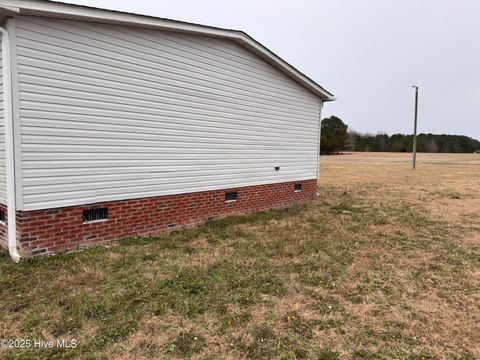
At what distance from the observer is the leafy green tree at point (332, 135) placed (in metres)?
65.6

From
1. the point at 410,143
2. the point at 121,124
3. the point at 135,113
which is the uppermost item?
the point at 410,143

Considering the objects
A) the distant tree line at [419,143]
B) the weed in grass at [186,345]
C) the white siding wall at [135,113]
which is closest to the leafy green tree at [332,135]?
the distant tree line at [419,143]

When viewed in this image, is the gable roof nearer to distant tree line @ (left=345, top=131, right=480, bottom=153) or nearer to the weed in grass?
the weed in grass

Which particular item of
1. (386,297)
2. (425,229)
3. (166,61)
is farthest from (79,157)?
(425,229)

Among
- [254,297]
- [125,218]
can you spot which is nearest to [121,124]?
[125,218]

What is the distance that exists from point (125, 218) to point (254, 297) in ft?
10.3

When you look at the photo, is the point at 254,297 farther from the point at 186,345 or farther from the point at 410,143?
the point at 410,143

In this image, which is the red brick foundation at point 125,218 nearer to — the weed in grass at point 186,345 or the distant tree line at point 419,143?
the weed in grass at point 186,345

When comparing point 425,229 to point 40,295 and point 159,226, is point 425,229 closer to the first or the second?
point 159,226

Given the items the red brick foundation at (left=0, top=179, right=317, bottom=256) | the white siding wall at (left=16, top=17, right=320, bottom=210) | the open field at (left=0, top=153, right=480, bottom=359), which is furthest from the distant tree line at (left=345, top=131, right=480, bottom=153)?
the open field at (left=0, top=153, right=480, bottom=359)

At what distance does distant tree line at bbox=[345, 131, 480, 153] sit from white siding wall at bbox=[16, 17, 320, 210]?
78890 millimetres

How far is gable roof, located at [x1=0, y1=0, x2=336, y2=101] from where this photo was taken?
4523mm

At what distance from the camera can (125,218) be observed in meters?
6.07

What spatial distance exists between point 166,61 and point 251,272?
434 centimetres
